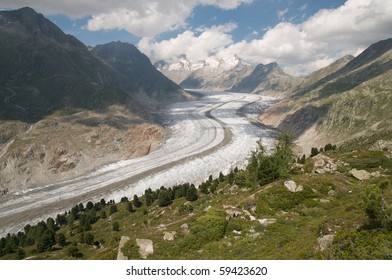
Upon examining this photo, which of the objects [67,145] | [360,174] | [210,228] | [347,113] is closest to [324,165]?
[360,174]

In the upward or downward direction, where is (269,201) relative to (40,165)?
downward

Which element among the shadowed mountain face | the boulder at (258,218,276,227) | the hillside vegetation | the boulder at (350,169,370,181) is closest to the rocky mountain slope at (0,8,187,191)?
the shadowed mountain face

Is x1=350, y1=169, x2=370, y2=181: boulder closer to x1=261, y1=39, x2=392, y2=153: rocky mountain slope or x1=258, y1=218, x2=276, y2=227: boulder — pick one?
x1=258, y1=218, x2=276, y2=227: boulder

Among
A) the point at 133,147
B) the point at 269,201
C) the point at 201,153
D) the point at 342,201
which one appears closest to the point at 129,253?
the point at 269,201

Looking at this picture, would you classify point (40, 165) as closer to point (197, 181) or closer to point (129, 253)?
point (197, 181)

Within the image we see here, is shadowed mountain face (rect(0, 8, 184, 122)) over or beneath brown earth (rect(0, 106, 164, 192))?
over

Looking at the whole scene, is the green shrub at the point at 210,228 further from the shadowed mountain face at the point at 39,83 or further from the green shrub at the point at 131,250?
the shadowed mountain face at the point at 39,83
